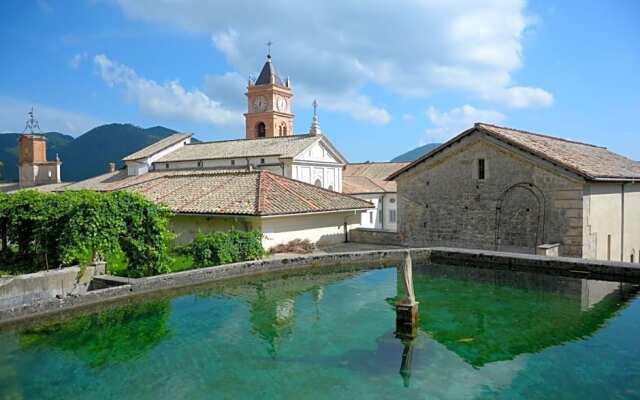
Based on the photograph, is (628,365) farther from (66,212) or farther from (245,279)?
(66,212)

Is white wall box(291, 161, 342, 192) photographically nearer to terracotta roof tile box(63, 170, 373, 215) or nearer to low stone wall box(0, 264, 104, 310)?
terracotta roof tile box(63, 170, 373, 215)

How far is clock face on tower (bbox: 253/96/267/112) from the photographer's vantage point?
51.1 m

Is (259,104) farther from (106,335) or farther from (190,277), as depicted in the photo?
(106,335)

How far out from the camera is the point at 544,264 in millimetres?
14602

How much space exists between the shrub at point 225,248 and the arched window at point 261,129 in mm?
34713

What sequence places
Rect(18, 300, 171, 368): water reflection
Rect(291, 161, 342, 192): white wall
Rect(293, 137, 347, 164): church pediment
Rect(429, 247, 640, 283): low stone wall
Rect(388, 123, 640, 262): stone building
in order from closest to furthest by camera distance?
1. Rect(18, 300, 171, 368): water reflection
2. Rect(429, 247, 640, 283): low stone wall
3. Rect(388, 123, 640, 262): stone building
4. Rect(291, 161, 342, 192): white wall
5. Rect(293, 137, 347, 164): church pediment

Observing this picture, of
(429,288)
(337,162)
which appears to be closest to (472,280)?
(429,288)

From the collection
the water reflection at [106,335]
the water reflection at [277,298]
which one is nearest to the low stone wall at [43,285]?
the water reflection at [106,335]

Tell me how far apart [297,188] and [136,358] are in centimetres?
1444

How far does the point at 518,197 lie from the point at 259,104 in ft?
121

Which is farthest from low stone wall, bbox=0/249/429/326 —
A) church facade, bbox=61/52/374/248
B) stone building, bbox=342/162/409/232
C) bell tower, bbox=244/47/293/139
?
bell tower, bbox=244/47/293/139

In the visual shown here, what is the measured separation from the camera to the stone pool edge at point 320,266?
10.9 metres

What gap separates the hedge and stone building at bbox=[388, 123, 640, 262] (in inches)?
452

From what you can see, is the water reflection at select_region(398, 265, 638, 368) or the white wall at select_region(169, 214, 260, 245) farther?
the white wall at select_region(169, 214, 260, 245)
